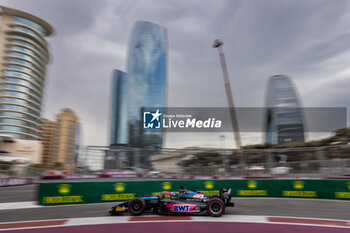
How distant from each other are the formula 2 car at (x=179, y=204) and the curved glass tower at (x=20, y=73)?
79249 mm

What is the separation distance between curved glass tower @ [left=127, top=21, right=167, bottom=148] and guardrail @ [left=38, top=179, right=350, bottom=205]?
109m

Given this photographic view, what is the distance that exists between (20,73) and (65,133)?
3380 inches

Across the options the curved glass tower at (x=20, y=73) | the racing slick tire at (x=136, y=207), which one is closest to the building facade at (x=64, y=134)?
the curved glass tower at (x=20, y=73)

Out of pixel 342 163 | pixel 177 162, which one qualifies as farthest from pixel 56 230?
pixel 342 163

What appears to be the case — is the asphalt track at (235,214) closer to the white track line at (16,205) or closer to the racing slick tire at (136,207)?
the white track line at (16,205)

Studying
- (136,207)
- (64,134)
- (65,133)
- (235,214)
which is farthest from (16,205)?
(65,133)

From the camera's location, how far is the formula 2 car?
703cm

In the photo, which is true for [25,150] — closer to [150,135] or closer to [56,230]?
[150,135]

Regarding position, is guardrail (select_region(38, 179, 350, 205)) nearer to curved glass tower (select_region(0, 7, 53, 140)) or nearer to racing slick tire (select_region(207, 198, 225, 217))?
racing slick tire (select_region(207, 198, 225, 217))

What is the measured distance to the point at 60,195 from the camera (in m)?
8.94

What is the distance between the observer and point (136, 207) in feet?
23.8

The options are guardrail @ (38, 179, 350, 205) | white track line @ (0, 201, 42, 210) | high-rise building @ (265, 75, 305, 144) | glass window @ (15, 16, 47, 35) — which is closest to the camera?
white track line @ (0, 201, 42, 210)

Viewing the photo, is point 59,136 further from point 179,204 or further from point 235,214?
point 235,214

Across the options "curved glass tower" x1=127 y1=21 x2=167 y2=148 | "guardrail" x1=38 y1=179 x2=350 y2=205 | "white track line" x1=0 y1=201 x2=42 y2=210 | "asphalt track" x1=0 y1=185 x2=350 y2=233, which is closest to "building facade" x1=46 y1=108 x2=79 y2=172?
"curved glass tower" x1=127 y1=21 x2=167 y2=148
